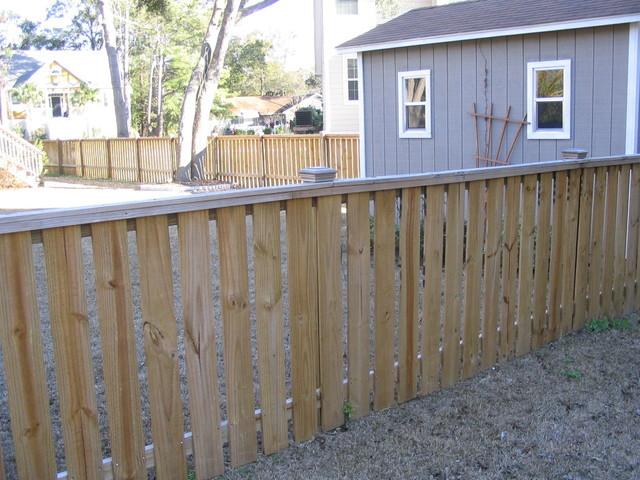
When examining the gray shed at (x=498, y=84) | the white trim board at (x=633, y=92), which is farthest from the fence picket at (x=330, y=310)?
the gray shed at (x=498, y=84)

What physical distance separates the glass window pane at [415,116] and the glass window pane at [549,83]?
7.39 ft

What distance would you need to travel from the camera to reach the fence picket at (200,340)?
302 centimetres

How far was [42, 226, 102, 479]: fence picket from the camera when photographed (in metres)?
2.67

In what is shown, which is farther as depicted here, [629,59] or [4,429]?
[629,59]

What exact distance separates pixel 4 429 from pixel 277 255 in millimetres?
1755

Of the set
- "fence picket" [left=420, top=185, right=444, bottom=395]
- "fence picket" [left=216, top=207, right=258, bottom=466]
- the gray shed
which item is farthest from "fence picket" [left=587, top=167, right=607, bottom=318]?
the gray shed

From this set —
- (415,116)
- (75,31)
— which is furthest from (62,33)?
(415,116)

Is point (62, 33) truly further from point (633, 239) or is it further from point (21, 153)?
point (633, 239)

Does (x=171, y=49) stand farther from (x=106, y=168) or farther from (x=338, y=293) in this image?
(x=338, y=293)

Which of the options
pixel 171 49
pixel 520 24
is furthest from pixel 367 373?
pixel 171 49

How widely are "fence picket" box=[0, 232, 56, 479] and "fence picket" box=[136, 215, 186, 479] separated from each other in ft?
1.46

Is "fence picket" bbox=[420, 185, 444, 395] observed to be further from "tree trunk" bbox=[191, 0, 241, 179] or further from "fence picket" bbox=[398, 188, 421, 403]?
"tree trunk" bbox=[191, 0, 241, 179]

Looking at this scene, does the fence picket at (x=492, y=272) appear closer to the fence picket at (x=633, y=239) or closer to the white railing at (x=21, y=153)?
the fence picket at (x=633, y=239)

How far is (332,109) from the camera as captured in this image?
24.7 m
